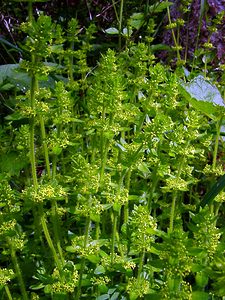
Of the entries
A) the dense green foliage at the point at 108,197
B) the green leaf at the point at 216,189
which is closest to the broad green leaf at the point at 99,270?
the dense green foliage at the point at 108,197

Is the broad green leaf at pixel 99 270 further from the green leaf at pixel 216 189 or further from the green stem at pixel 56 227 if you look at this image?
the green leaf at pixel 216 189

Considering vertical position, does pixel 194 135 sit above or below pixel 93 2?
above

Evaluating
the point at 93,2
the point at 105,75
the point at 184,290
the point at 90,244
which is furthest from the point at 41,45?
the point at 93,2

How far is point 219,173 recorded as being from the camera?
5.39 ft

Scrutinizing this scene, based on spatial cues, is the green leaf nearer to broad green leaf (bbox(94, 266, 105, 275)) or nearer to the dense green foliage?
the dense green foliage

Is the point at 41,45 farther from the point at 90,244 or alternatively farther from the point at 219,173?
the point at 219,173

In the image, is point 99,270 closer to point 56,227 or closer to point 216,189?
point 56,227

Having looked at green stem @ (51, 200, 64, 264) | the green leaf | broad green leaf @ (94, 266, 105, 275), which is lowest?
broad green leaf @ (94, 266, 105, 275)

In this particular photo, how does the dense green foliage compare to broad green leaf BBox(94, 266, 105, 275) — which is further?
broad green leaf BBox(94, 266, 105, 275)

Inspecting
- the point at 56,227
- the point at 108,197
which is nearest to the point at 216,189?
the point at 108,197

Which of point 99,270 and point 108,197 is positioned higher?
point 108,197

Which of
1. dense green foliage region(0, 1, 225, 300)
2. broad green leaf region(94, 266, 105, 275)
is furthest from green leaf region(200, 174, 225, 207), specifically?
broad green leaf region(94, 266, 105, 275)

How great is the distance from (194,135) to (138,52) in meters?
0.33

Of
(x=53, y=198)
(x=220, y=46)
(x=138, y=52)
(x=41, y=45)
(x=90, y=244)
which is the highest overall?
(x=41, y=45)
